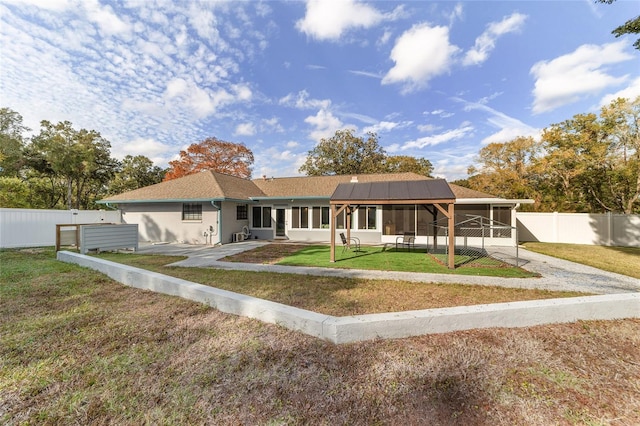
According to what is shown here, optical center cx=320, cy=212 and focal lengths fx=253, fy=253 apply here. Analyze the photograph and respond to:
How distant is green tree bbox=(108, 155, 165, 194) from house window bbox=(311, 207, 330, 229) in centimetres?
2663

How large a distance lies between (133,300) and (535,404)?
5952mm

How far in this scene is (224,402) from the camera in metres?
2.17

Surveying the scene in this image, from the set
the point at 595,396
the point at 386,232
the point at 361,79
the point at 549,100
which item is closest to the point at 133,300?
the point at 595,396

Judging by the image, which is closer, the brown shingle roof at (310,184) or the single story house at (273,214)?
the single story house at (273,214)

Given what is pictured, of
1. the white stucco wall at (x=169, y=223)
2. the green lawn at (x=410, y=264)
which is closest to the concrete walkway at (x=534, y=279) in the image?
the green lawn at (x=410, y=264)

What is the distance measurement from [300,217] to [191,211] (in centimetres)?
622

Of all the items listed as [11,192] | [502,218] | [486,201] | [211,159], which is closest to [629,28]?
[486,201]

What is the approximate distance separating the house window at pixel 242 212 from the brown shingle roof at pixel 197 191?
0.68 meters

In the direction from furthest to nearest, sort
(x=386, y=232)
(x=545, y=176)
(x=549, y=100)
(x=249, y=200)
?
(x=545, y=176), (x=549, y=100), (x=249, y=200), (x=386, y=232)

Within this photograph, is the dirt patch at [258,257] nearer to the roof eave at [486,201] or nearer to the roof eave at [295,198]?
the roof eave at [295,198]

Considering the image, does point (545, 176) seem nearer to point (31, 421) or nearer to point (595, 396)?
point (595, 396)

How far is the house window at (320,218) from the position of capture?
1523 cm

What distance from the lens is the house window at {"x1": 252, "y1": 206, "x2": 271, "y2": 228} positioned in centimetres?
1609

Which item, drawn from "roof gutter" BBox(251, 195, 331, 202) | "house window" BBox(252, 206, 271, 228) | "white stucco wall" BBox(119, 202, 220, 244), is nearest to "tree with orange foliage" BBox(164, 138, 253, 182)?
"white stucco wall" BBox(119, 202, 220, 244)
